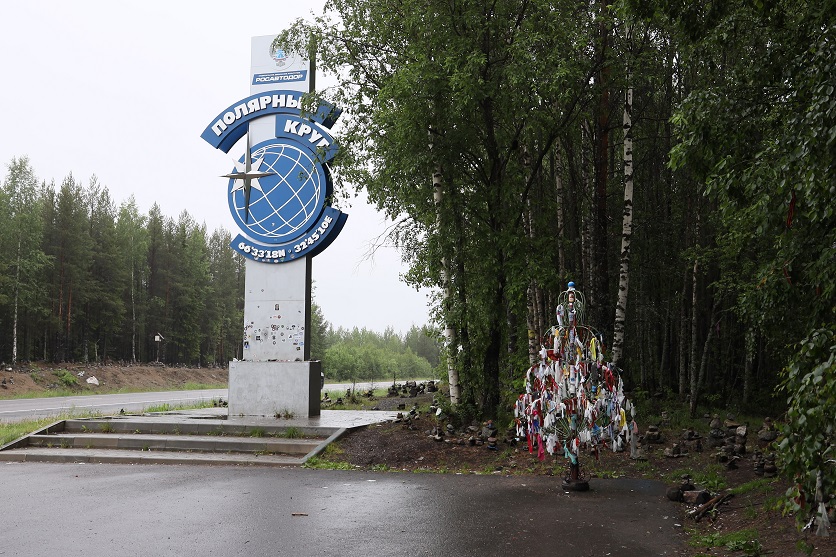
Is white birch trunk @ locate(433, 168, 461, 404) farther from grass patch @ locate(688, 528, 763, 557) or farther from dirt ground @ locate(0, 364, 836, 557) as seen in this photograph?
grass patch @ locate(688, 528, 763, 557)

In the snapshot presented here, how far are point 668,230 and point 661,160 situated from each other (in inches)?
113

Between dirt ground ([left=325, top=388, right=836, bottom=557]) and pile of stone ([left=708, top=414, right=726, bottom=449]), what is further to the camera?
pile of stone ([left=708, top=414, right=726, bottom=449])

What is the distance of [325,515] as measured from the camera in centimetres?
719

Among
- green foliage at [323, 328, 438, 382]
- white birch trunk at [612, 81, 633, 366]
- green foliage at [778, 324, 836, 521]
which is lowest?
green foliage at [323, 328, 438, 382]

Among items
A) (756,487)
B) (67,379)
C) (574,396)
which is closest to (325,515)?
(574,396)

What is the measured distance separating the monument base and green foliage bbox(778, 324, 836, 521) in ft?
39.2

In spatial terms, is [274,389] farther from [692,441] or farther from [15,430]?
[692,441]

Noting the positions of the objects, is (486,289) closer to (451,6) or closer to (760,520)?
(451,6)

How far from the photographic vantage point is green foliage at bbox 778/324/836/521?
142 inches

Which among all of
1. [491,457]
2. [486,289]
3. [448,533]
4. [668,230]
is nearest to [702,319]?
[668,230]

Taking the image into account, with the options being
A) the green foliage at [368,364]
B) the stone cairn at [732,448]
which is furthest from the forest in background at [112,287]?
the stone cairn at [732,448]

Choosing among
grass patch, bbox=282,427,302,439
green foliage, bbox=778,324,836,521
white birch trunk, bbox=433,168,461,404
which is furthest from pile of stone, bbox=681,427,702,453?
green foliage, bbox=778,324,836,521

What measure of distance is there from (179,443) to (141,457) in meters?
0.88

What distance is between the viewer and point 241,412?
1522 centimetres
